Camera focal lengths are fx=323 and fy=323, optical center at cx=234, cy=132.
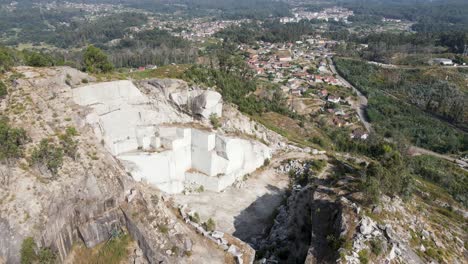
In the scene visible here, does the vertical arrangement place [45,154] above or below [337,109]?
above

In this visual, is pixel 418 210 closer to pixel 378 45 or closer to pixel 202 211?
pixel 202 211

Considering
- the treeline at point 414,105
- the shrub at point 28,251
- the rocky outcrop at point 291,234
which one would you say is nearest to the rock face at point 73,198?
the shrub at point 28,251

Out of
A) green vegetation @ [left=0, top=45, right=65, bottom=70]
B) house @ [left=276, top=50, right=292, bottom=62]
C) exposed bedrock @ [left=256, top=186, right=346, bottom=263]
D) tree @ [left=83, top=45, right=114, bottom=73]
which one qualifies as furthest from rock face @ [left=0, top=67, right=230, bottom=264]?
house @ [left=276, top=50, right=292, bottom=62]

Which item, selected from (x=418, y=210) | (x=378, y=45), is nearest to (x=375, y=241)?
(x=418, y=210)

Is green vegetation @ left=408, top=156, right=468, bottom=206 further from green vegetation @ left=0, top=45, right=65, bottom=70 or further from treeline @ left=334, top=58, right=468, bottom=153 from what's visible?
green vegetation @ left=0, top=45, right=65, bottom=70

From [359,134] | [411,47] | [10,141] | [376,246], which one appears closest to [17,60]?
[10,141]

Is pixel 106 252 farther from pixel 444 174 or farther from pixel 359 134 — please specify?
pixel 359 134
